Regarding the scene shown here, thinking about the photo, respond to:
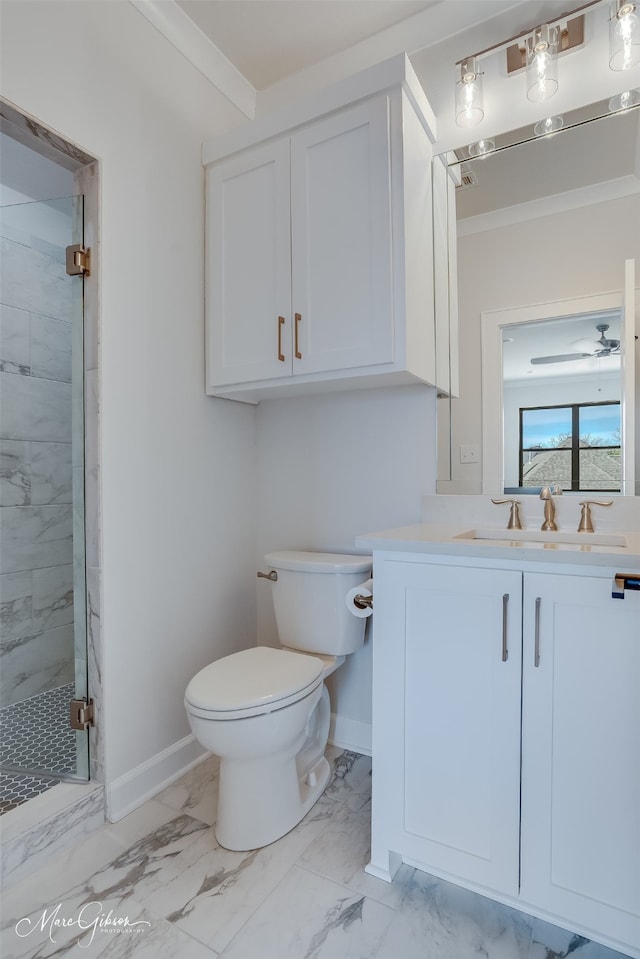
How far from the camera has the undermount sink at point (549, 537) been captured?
4.54ft

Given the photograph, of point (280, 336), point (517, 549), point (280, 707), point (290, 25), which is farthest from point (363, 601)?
point (290, 25)

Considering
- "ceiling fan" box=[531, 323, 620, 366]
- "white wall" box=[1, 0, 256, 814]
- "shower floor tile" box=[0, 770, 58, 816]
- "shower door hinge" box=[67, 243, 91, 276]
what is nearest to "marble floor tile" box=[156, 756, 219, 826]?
"white wall" box=[1, 0, 256, 814]

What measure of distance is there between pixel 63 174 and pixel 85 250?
1.71ft

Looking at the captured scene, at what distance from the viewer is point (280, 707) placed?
1362mm

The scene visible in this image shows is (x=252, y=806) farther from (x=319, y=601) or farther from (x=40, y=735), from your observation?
(x=40, y=735)

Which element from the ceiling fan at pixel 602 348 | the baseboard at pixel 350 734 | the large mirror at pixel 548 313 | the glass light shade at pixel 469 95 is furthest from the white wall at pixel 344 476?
the glass light shade at pixel 469 95

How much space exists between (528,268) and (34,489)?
7.46 ft

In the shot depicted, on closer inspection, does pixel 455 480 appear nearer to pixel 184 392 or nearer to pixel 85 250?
pixel 184 392

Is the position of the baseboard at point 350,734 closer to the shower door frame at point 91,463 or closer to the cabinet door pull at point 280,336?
the shower door frame at point 91,463

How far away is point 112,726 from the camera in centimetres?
154

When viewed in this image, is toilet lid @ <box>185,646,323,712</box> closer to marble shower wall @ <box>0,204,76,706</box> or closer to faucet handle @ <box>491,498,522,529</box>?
faucet handle @ <box>491,498,522,529</box>

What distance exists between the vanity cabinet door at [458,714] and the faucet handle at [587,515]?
1.72 feet

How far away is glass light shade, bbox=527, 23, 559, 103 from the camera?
155 cm

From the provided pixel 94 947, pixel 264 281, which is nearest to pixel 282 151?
pixel 264 281
